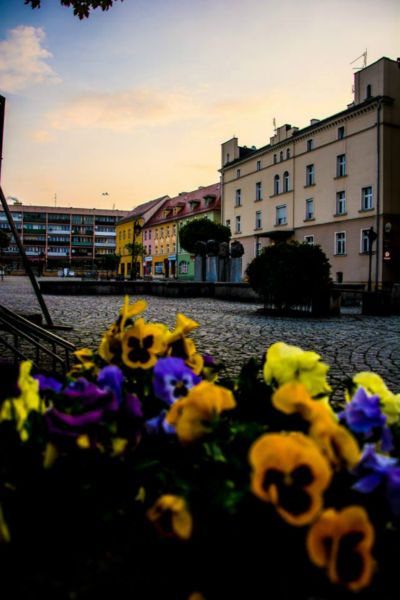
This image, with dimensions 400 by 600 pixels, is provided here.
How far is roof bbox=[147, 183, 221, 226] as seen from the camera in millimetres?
55094

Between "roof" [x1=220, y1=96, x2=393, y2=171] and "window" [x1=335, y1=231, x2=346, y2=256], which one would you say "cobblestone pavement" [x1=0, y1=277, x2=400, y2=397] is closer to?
"window" [x1=335, y1=231, x2=346, y2=256]

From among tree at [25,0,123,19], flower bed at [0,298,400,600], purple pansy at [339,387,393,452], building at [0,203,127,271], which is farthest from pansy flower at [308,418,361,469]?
building at [0,203,127,271]

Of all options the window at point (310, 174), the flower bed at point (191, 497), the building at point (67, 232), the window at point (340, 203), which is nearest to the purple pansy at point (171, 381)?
the flower bed at point (191, 497)

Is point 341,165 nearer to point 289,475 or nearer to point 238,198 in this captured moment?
point 238,198

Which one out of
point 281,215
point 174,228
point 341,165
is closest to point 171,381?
point 341,165

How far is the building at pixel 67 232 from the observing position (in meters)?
111

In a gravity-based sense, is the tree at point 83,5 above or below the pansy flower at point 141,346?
above

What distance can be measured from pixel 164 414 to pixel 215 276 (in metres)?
23.3

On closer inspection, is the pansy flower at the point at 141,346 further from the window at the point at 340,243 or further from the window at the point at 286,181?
the window at the point at 286,181

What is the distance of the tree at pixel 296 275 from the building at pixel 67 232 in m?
101

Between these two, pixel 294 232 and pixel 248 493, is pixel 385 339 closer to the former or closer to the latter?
pixel 248 493

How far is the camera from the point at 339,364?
5.39m

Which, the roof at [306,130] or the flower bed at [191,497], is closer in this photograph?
the flower bed at [191,497]

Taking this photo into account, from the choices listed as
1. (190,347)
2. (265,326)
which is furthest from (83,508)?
(265,326)
